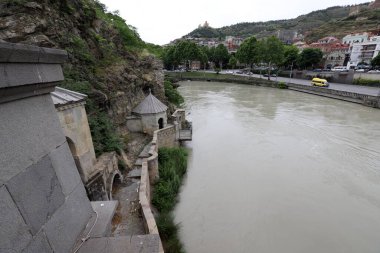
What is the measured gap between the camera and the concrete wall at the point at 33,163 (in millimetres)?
1427

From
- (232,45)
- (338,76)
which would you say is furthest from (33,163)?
(232,45)

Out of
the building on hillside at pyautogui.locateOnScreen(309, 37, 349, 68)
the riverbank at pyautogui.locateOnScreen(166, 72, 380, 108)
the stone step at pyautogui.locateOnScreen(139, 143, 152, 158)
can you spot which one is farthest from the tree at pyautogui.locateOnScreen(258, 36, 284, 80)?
the stone step at pyautogui.locateOnScreen(139, 143, 152, 158)

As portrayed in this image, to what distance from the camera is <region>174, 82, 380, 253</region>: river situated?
8.91 meters

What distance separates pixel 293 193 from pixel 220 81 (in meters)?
46.7

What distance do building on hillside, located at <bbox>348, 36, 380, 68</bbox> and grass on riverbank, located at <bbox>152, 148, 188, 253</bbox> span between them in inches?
2327

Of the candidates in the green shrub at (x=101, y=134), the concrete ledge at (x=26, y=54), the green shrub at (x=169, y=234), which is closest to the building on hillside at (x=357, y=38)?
the green shrub at (x=101, y=134)

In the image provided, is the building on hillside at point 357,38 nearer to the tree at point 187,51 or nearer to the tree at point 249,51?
the tree at point 249,51

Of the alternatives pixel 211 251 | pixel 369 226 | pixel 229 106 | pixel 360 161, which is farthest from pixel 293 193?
pixel 229 106

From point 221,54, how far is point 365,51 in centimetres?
3988

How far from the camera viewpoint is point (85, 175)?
23.4ft

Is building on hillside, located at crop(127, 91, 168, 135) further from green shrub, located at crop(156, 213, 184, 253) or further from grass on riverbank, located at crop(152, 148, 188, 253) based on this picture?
green shrub, located at crop(156, 213, 184, 253)

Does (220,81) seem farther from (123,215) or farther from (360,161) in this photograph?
(123,215)

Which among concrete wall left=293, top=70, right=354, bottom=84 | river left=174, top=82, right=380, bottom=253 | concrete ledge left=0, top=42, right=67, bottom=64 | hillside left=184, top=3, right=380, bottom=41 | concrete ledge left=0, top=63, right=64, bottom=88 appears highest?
hillside left=184, top=3, right=380, bottom=41

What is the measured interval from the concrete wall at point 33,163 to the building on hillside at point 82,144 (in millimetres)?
4758
